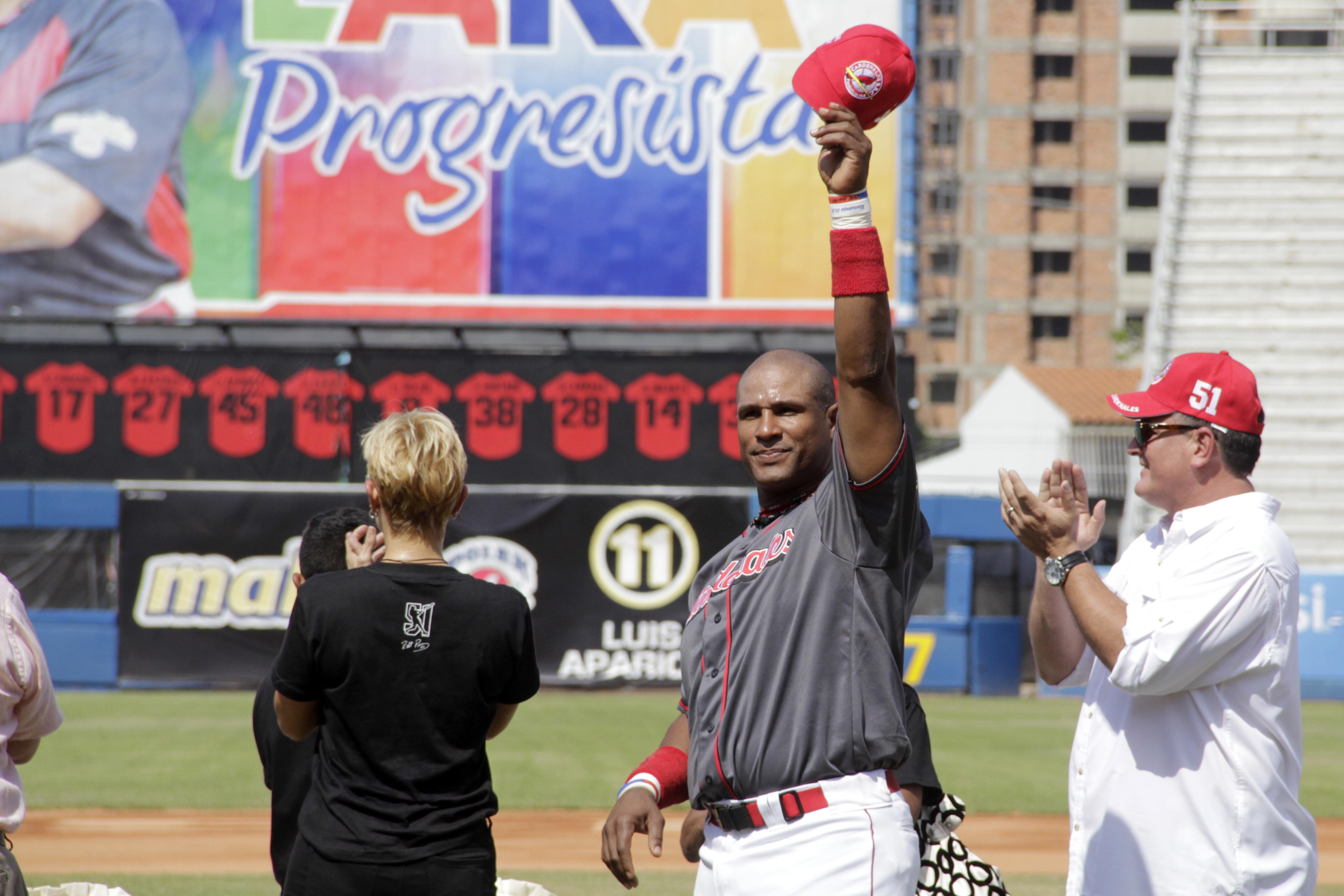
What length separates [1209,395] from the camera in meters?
3.34

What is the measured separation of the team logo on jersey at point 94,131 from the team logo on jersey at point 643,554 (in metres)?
8.24

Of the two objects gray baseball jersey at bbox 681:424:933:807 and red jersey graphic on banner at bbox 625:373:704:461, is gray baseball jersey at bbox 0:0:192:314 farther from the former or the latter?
gray baseball jersey at bbox 681:424:933:807

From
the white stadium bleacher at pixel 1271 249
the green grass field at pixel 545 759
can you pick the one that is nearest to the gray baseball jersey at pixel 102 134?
the green grass field at pixel 545 759

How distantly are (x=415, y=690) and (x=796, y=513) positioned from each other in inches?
39.2

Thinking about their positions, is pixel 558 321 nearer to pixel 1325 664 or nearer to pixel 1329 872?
pixel 1325 664

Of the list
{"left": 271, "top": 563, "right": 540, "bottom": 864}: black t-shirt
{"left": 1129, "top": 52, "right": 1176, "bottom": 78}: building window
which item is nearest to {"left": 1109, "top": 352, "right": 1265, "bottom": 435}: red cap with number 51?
{"left": 271, "top": 563, "right": 540, "bottom": 864}: black t-shirt

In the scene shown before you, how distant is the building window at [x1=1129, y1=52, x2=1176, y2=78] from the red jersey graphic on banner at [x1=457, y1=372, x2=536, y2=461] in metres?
52.3

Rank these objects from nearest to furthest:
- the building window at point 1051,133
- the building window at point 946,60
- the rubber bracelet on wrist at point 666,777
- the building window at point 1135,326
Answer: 1. the rubber bracelet on wrist at point 666,777
2. the building window at point 946,60
3. the building window at point 1135,326
4. the building window at point 1051,133

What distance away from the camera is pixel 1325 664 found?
18812 millimetres

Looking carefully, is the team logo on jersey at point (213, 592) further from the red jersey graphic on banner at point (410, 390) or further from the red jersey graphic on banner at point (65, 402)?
the red jersey graphic on banner at point (410, 390)

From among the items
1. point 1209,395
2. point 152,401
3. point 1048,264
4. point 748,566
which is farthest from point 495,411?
point 1048,264

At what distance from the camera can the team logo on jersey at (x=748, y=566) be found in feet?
9.29

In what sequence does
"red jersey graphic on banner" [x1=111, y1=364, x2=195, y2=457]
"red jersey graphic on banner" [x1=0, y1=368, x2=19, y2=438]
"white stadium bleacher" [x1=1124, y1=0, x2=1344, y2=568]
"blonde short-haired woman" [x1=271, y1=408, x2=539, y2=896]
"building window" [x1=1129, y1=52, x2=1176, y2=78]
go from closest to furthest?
"blonde short-haired woman" [x1=271, y1=408, x2=539, y2=896] → "red jersey graphic on banner" [x1=0, y1=368, x2=19, y2=438] → "red jersey graphic on banner" [x1=111, y1=364, x2=195, y2=457] → "white stadium bleacher" [x1=1124, y1=0, x2=1344, y2=568] → "building window" [x1=1129, y1=52, x2=1176, y2=78]

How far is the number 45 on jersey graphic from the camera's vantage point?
3180mm
